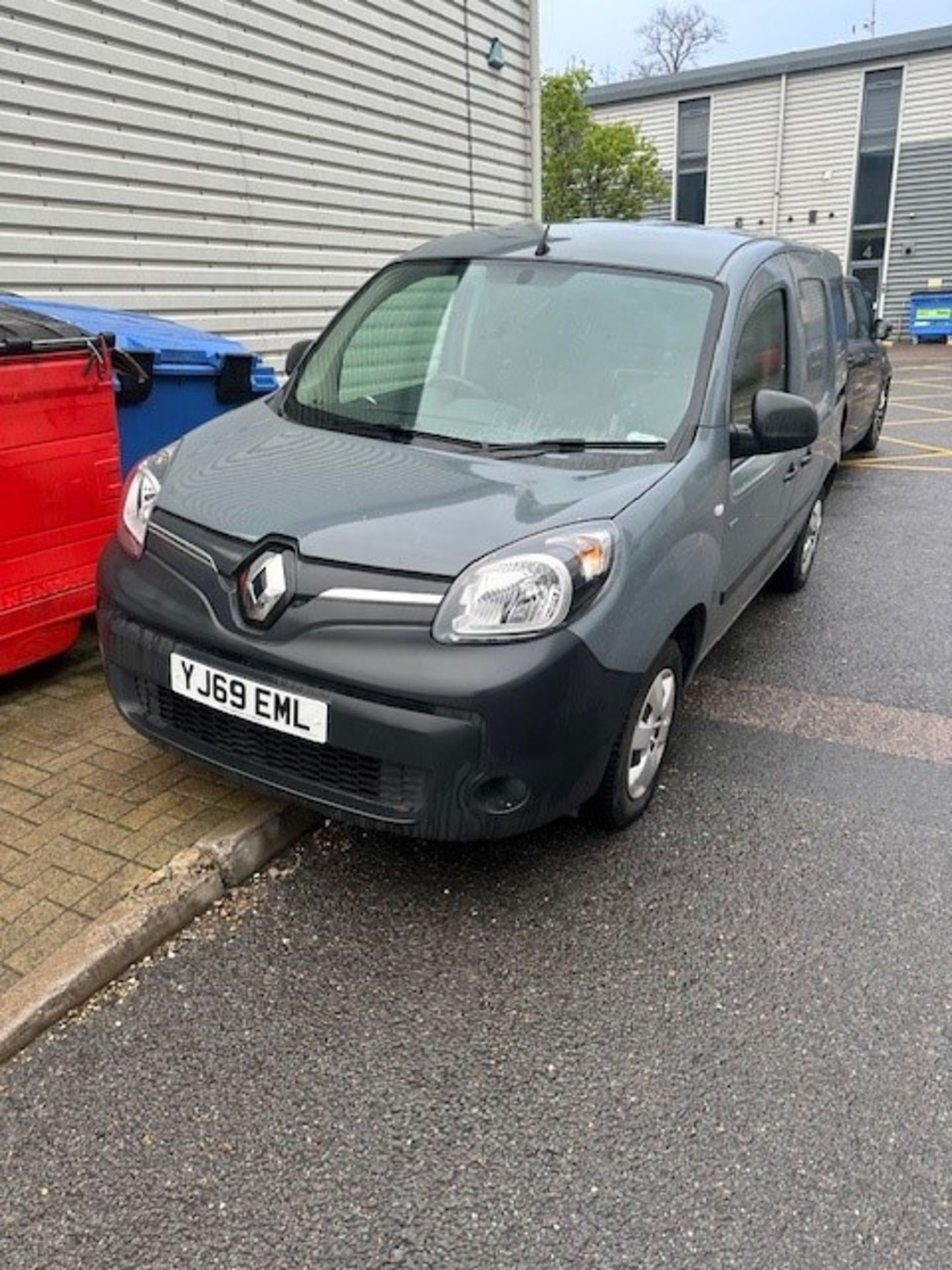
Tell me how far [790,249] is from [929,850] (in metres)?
2.84

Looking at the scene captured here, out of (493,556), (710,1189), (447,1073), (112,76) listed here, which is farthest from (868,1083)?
(112,76)

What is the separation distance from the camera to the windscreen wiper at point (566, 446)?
2.98m

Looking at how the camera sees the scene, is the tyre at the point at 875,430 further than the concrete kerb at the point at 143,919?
Yes

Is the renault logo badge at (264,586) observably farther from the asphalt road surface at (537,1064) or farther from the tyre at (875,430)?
the tyre at (875,430)

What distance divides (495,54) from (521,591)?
840 centimetres

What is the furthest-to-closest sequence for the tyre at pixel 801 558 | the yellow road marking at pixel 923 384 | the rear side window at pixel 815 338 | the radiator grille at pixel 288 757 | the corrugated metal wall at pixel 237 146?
the yellow road marking at pixel 923 384, the tyre at pixel 801 558, the corrugated metal wall at pixel 237 146, the rear side window at pixel 815 338, the radiator grille at pixel 288 757

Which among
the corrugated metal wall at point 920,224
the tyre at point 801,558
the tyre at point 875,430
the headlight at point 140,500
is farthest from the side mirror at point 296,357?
the corrugated metal wall at point 920,224

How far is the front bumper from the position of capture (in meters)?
2.30

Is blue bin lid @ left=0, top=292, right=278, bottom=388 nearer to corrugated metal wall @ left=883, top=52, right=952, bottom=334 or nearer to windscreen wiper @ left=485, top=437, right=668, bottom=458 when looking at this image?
windscreen wiper @ left=485, top=437, right=668, bottom=458

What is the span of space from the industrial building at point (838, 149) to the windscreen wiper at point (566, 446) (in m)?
27.6

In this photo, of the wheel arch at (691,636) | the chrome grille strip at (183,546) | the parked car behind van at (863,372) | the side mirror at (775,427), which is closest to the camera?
the chrome grille strip at (183,546)

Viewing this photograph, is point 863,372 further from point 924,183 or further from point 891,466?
point 924,183

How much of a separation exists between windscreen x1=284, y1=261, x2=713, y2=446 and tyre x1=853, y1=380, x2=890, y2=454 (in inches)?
277

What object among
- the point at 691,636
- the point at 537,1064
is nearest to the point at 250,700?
the point at 537,1064
